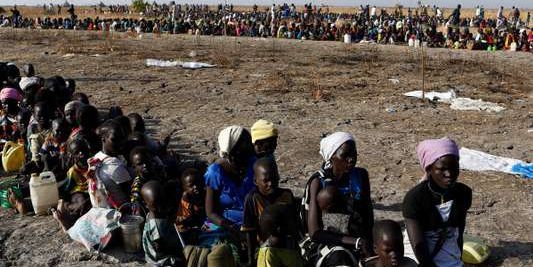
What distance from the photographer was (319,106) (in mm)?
10523

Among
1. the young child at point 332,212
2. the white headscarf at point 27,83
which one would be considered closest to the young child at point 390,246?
the young child at point 332,212

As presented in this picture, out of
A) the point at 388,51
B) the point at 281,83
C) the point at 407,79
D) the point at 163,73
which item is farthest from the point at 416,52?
the point at 163,73

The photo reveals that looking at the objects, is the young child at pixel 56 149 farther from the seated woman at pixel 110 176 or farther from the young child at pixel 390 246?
the young child at pixel 390 246

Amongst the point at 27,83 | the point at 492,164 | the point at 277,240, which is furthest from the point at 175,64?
the point at 277,240

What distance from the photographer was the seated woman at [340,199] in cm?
372

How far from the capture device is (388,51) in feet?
60.6

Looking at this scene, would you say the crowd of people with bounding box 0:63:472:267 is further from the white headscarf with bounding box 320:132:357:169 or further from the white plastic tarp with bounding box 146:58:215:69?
the white plastic tarp with bounding box 146:58:215:69

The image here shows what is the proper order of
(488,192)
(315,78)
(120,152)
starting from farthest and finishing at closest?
1. (315,78)
2. (488,192)
3. (120,152)

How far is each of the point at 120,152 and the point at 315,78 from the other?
9102 mm

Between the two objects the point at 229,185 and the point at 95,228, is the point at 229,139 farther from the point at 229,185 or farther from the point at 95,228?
the point at 95,228

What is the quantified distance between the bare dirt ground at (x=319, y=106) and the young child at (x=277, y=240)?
1.31m

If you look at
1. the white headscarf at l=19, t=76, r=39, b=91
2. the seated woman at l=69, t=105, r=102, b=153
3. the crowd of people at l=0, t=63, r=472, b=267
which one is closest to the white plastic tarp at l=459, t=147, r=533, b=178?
the crowd of people at l=0, t=63, r=472, b=267

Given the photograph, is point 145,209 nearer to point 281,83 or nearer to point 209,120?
point 209,120

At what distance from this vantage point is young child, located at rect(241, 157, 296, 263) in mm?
3803
